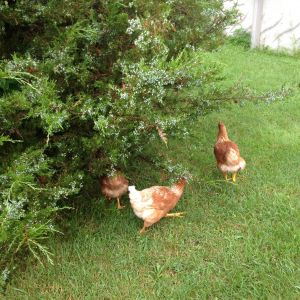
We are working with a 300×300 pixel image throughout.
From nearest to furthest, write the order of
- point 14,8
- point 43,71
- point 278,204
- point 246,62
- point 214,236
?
point 43,71 → point 14,8 → point 214,236 → point 278,204 → point 246,62

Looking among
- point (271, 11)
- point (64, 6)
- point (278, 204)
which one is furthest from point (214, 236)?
point (271, 11)

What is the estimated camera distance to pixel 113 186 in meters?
3.61

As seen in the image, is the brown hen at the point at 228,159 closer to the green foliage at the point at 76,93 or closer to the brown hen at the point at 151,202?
the brown hen at the point at 151,202

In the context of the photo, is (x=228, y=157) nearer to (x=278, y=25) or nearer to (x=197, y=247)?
(x=197, y=247)

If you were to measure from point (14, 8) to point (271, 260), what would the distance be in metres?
2.63

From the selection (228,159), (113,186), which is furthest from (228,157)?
(113,186)

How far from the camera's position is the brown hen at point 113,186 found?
360 centimetres

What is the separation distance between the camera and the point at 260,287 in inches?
115

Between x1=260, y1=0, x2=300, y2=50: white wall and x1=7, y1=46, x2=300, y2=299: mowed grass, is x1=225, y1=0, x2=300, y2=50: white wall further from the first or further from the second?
x1=7, y1=46, x2=300, y2=299: mowed grass

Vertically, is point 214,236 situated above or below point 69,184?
below

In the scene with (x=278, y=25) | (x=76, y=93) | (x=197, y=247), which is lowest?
(x=197, y=247)

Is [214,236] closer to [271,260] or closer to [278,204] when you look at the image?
[271,260]

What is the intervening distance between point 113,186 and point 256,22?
776 centimetres

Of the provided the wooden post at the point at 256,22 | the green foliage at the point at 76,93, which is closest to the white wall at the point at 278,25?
the wooden post at the point at 256,22
